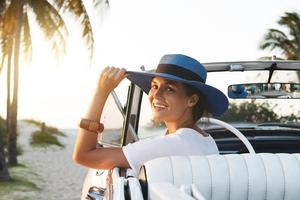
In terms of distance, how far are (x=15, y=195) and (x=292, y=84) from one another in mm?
18724

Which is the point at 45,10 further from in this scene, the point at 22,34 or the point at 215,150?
the point at 215,150

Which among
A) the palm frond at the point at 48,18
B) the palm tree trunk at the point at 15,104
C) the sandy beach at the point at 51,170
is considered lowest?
the sandy beach at the point at 51,170

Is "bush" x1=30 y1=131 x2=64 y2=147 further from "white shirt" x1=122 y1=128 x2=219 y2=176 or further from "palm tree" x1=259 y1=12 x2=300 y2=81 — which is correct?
"white shirt" x1=122 y1=128 x2=219 y2=176

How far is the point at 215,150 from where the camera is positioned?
329 centimetres

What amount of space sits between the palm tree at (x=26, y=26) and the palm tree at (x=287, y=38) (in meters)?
12.8

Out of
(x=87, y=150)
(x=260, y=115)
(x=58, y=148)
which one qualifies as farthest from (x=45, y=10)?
(x=58, y=148)

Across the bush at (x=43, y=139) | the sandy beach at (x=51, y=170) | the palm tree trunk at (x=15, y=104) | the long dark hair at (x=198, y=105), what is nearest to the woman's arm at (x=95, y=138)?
the long dark hair at (x=198, y=105)

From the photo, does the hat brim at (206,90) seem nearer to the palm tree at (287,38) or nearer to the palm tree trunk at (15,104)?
the palm tree trunk at (15,104)

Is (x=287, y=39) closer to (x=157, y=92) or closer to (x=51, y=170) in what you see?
(x=51, y=170)

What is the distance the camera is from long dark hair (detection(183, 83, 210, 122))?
3.29 meters

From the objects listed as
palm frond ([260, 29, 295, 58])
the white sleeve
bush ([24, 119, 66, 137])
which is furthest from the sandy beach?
the white sleeve

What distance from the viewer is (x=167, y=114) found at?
3246 millimetres

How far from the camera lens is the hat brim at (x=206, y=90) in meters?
3.20

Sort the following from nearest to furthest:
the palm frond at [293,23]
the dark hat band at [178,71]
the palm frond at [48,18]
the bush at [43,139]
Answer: the dark hat band at [178,71] → the palm frond at [48,18] → the palm frond at [293,23] → the bush at [43,139]
